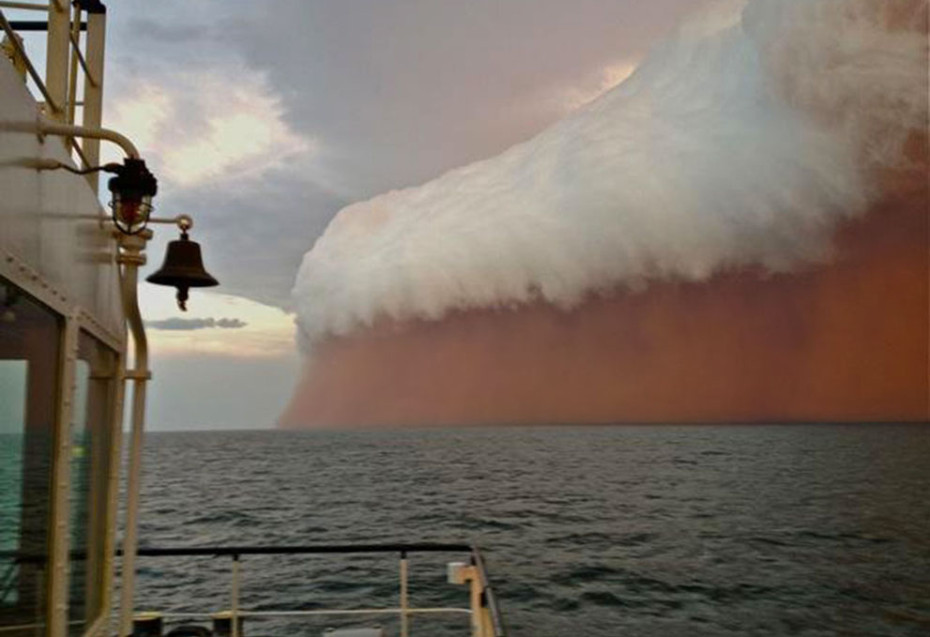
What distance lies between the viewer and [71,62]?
534cm

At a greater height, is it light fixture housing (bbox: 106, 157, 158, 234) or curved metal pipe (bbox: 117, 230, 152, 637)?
light fixture housing (bbox: 106, 157, 158, 234)

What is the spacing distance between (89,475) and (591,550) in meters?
38.9

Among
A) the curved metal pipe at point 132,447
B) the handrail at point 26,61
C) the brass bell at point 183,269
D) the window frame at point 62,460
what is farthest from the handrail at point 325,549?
the handrail at point 26,61

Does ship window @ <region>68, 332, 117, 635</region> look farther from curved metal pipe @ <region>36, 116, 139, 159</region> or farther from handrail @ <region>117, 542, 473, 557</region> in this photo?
handrail @ <region>117, 542, 473, 557</region>

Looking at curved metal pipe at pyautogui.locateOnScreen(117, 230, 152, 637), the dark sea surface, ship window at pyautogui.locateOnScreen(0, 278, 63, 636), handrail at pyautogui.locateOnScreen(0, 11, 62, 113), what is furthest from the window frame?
the dark sea surface

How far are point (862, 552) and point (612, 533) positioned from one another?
14332 millimetres

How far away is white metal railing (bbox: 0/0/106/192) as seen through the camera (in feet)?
14.1

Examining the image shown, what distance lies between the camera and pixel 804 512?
61844 mm

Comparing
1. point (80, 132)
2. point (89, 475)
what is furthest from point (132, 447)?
point (80, 132)

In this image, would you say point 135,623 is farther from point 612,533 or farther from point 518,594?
point 612,533

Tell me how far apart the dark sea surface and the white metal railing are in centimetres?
1832

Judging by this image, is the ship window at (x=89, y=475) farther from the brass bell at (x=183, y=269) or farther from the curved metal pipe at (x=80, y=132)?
the curved metal pipe at (x=80, y=132)

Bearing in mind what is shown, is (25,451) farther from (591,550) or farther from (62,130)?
(591,550)

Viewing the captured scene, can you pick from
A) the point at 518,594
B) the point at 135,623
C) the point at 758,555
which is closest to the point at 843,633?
the point at 518,594
